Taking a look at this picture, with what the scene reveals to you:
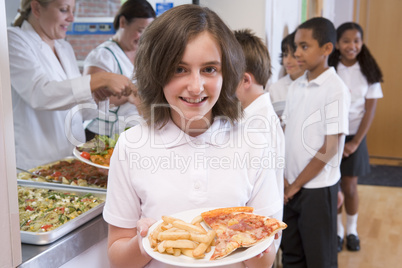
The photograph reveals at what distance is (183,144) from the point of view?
1.06 m

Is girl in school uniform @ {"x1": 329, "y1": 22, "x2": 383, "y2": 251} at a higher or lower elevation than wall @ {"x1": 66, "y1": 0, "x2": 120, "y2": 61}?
lower

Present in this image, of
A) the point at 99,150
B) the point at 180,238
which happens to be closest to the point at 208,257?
the point at 180,238

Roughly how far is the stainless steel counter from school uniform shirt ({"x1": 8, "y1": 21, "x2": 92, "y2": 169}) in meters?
0.68

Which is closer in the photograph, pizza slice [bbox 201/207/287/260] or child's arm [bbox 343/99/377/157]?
pizza slice [bbox 201/207/287/260]

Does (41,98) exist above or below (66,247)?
above

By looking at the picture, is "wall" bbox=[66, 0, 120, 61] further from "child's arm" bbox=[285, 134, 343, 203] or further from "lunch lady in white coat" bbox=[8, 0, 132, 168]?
"child's arm" bbox=[285, 134, 343, 203]

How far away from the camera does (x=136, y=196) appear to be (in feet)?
3.40

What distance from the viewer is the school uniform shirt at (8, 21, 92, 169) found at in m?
1.83

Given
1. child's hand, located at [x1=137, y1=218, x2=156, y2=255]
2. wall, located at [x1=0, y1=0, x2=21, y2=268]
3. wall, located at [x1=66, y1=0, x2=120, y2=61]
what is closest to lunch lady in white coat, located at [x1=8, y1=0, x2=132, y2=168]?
wall, located at [x1=0, y1=0, x2=21, y2=268]

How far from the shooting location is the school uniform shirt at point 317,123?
1.97 metres

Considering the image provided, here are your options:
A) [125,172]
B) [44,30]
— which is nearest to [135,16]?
[44,30]

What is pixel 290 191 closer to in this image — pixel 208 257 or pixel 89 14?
pixel 208 257

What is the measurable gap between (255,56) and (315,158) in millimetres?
561

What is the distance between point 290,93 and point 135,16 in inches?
36.4
